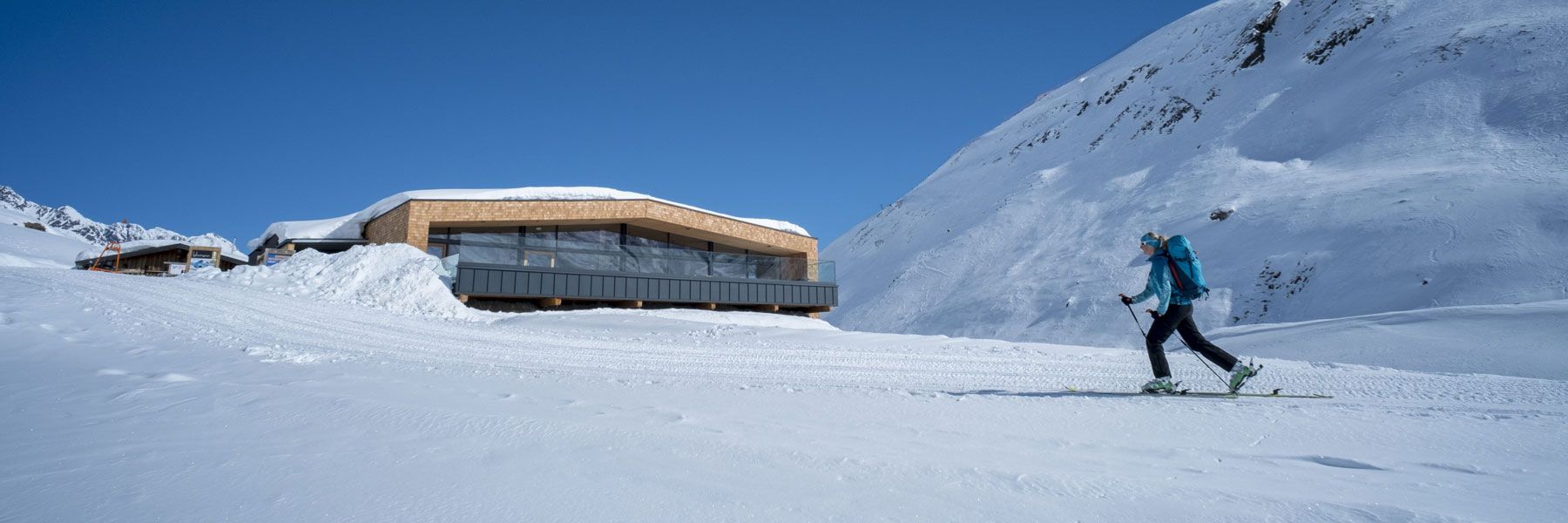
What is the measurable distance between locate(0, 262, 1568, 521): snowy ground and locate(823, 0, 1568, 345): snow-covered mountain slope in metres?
22.2

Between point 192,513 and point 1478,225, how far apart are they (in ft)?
108

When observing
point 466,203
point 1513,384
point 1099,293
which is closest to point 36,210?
point 466,203

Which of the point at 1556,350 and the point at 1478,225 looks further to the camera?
the point at 1478,225

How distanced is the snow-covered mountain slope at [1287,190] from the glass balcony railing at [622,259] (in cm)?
1286

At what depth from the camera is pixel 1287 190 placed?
3378 cm

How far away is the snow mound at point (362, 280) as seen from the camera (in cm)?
1412

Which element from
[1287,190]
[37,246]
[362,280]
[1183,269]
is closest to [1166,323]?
[1183,269]

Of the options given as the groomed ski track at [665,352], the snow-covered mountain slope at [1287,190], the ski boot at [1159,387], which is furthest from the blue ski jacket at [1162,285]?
the snow-covered mountain slope at [1287,190]

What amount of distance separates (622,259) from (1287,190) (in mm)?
30979

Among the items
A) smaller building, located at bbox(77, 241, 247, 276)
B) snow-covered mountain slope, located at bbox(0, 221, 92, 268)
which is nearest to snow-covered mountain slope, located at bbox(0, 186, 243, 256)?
snow-covered mountain slope, located at bbox(0, 221, 92, 268)

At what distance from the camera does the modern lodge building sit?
742 inches

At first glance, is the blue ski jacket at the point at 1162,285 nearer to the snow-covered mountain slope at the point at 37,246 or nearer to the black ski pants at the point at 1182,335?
the black ski pants at the point at 1182,335

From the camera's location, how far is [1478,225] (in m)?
24.0

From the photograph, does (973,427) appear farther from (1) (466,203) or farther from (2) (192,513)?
(1) (466,203)
